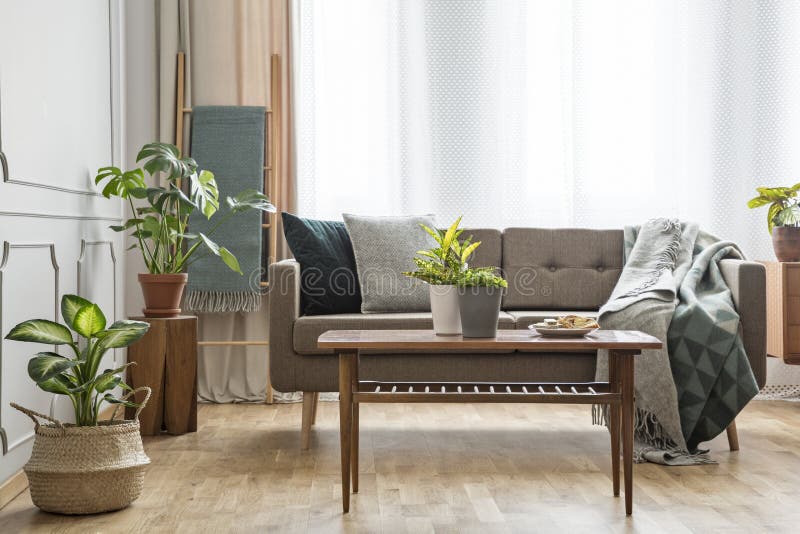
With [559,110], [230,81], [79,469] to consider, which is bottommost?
[79,469]

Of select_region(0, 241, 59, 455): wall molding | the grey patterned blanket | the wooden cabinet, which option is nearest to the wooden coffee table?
the grey patterned blanket

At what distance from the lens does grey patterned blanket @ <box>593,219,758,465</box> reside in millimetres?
3004

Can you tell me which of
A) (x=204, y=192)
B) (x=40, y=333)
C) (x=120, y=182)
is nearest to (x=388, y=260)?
(x=204, y=192)

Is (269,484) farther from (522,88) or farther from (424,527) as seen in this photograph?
(522,88)

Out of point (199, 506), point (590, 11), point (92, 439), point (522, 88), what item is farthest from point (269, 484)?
point (590, 11)

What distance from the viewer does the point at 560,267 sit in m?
3.91

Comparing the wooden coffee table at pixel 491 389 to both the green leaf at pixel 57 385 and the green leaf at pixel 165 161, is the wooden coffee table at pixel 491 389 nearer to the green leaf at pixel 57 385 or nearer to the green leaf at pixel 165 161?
the green leaf at pixel 57 385

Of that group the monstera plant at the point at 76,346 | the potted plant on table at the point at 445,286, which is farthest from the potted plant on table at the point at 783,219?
the monstera plant at the point at 76,346

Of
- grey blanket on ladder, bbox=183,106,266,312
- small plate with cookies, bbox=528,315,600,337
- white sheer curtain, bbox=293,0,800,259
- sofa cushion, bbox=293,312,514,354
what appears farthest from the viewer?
white sheer curtain, bbox=293,0,800,259

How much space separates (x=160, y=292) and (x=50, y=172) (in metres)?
0.73

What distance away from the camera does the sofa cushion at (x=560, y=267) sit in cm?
384

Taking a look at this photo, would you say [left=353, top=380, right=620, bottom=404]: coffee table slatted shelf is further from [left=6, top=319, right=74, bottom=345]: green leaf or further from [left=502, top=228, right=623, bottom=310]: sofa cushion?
[left=502, top=228, right=623, bottom=310]: sofa cushion

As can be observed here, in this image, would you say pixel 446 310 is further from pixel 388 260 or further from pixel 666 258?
pixel 666 258

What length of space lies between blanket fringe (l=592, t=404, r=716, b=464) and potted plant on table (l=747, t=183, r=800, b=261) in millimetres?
1297
